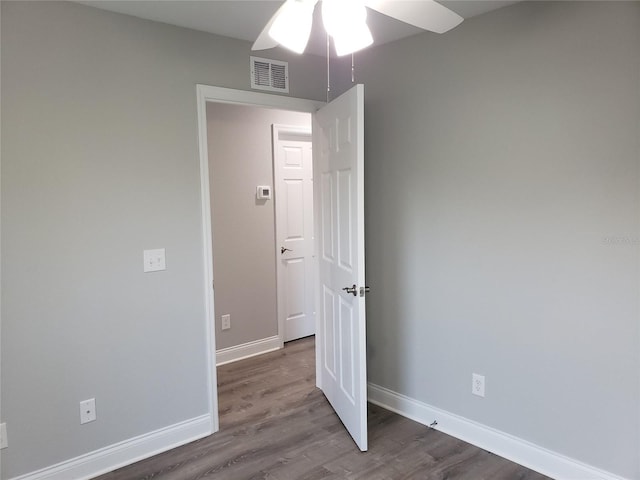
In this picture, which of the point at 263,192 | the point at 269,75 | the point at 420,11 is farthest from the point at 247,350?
the point at 420,11

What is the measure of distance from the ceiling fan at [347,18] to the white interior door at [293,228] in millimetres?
2441

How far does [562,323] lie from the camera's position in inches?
84.8

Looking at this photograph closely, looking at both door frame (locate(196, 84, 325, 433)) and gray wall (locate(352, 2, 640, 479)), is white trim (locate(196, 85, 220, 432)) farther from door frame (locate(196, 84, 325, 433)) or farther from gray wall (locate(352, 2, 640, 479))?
gray wall (locate(352, 2, 640, 479))

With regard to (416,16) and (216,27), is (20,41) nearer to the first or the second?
(216,27)

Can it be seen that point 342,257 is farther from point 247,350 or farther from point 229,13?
point 247,350

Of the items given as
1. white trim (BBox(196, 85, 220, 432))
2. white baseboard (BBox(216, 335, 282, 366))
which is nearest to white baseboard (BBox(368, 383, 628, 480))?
white trim (BBox(196, 85, 220, 432))

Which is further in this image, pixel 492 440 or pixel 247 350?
pixel 247 350

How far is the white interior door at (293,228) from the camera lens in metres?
4.03

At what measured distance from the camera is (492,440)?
96.7 inches

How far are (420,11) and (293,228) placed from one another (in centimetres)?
289

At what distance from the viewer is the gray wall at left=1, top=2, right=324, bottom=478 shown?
6.68 feet

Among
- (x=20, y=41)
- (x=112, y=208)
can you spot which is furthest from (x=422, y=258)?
(x=20, y=41)

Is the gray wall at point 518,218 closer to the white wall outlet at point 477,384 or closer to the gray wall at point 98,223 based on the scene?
the white wall outlet at point 477,384

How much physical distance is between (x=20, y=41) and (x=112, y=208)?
2.79 ft
